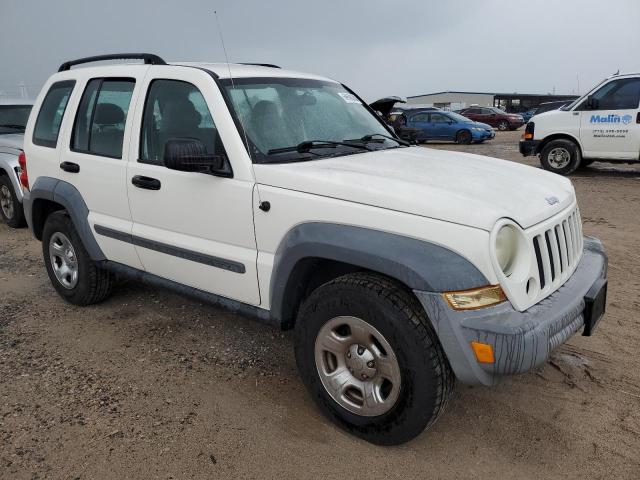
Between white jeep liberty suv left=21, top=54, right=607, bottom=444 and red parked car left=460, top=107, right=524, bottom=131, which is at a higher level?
white jeep liberty suv left=21, top=54, right=607, bottom=444

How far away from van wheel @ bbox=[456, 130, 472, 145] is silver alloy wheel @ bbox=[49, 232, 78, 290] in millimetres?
18122

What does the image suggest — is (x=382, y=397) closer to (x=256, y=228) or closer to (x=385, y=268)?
(x=385, y=268)

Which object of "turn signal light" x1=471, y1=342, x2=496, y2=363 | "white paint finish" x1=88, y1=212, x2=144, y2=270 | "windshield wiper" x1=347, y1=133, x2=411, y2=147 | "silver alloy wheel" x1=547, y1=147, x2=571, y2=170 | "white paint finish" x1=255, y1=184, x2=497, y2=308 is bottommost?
"silver alloy wheel" x1=547, y1=147, x2=571, y2=170

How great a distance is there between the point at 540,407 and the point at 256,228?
186 centimetres

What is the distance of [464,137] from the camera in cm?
2061

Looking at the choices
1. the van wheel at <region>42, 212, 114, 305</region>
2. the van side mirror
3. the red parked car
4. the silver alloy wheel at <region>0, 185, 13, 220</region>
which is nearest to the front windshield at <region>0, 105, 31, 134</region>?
the silver alloy wheel at <region>0, 185, 13, 220</region>

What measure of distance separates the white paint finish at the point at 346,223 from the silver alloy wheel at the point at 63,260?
218 cm

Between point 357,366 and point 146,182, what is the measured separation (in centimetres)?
180

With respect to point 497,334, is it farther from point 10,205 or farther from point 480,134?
point 480,134

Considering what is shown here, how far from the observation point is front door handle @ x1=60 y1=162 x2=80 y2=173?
4.02 metres

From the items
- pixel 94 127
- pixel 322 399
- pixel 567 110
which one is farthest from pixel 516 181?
pixel 567 110

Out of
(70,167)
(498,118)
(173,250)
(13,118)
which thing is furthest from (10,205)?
(498,118)

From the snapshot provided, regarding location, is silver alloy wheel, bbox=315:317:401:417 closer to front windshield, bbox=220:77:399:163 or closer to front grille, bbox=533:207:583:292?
front grille, bbox=533:207:583:292

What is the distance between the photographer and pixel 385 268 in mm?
2455
